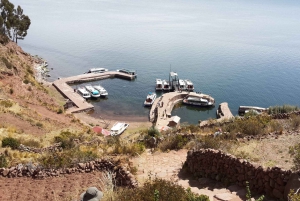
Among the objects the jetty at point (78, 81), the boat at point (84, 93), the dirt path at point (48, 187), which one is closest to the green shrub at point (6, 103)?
the jetty at point (78, 81)

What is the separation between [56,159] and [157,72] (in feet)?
178

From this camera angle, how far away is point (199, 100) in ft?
160

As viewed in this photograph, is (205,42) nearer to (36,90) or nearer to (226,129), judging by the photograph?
(36,90)

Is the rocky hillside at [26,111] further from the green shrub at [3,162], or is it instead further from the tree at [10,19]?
the tree at [10,19]

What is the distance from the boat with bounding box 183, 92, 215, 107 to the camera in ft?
160

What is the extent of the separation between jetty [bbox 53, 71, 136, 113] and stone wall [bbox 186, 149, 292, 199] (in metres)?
32.8

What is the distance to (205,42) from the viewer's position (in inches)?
3696

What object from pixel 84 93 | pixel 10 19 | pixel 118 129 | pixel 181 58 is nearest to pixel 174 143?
pixel 118 129

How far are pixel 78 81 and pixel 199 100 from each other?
24.3 metres

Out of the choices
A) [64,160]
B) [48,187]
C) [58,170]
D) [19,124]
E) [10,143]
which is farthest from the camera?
[19,124]

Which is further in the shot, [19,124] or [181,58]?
[181,58]

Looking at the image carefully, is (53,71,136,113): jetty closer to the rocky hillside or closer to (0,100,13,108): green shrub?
the rocky hillside

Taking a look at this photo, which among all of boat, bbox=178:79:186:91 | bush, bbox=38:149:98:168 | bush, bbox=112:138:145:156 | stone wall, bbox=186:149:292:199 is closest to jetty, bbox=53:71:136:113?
boat, bbox=178:79:186:91

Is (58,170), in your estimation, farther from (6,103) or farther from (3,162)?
(6,103)
